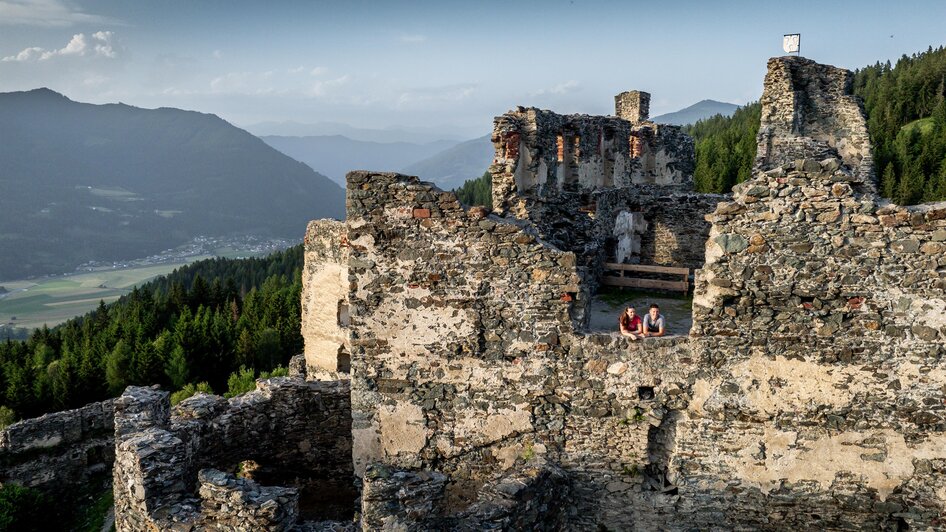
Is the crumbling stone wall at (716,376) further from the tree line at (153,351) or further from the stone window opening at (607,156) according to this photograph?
the tree line at (153,351)

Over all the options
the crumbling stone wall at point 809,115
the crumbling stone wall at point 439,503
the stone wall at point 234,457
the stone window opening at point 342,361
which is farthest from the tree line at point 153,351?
the crumbling stone wall at point 809,115

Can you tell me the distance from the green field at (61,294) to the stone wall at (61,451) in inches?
4736

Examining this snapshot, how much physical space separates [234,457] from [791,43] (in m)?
16.7

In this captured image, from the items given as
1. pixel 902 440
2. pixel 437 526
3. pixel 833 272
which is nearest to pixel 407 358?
pixel 437 526

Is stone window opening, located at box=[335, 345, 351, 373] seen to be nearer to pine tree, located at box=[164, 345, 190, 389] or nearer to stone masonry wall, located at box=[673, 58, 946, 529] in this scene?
stone masonry wall, located at box=[673, 58, 946, 529]

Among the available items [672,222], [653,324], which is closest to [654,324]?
[653,324]

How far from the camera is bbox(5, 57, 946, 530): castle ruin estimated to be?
968 cm

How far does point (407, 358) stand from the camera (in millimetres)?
11375

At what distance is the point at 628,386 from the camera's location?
10672mm

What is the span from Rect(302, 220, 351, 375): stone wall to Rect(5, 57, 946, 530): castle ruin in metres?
9.69

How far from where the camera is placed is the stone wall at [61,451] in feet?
64.8

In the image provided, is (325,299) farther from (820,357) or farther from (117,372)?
(117,372)

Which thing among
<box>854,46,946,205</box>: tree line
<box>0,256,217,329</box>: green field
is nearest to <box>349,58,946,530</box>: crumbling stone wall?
<box>854,46,946,205</box>: tree line

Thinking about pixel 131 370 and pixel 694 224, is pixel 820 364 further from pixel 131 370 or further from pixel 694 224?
pixel 131 370
